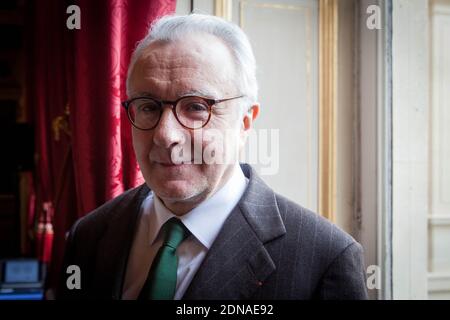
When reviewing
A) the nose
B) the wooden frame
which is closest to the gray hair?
the nose

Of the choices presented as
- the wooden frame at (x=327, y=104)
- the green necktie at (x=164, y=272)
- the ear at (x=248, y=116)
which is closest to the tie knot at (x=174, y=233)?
the green necktie at (x=164, y=272)

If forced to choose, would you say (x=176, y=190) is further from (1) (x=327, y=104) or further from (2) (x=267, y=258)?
(1) (x=327, y=104)

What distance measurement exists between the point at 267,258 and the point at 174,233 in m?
0.18

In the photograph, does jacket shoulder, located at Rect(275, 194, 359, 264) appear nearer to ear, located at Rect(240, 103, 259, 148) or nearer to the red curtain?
ear, located at Rect(240, 103, 259, 148)

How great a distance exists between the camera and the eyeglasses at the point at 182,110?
2.38ft

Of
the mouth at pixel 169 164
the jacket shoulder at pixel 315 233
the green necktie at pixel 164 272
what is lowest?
the green necktie at pixel 164 272

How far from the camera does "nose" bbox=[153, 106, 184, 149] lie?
72 cm

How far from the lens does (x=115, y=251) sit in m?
0.82

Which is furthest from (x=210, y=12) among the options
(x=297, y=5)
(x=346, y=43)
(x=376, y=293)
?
(x=376, y=293)

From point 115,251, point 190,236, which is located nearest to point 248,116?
point 190,236

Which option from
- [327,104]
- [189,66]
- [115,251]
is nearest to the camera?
[189,66]

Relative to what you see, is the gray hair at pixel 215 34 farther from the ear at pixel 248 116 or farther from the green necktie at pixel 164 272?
the green necktie at pixel 164 272

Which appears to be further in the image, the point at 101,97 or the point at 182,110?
the point at 101,97

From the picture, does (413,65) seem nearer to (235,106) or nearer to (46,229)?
(235,106)
